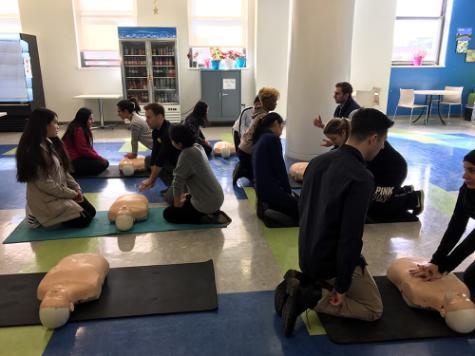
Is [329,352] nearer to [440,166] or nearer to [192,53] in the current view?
[440,166]

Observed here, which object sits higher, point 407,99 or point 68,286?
point 407,99

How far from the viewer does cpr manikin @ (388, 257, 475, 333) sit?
2195 mm

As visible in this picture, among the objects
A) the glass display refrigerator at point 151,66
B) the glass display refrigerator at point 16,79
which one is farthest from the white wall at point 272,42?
the glass display refrigerator at point 16,79

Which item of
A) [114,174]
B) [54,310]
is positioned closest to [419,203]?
[54,310]

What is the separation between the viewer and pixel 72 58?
9.37 meters

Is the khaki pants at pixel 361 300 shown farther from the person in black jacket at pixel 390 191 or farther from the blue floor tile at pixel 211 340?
the person in black jacket at pixel 390 191

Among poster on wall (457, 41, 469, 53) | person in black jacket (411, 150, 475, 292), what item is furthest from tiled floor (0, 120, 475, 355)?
poster on wall (457, 41, 469, 53)

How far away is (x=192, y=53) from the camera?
9.66 meters

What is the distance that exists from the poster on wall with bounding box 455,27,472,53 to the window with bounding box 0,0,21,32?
10850 mm

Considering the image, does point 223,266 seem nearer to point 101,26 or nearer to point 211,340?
point 211,340

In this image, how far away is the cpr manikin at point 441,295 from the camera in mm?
2195

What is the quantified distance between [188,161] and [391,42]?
7617 mm

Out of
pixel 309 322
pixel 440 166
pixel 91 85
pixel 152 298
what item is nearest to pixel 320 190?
pixel 309 322

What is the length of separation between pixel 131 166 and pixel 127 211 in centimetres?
175
